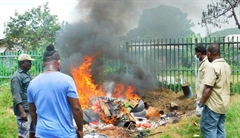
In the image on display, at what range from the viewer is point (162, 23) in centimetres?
2731

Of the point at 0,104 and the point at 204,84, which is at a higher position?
the point at 204,84

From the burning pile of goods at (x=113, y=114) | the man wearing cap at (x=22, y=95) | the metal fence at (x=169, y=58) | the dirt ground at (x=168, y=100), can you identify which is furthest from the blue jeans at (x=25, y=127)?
the metal fence at (x=169, y=58)

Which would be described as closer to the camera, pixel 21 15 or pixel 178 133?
pixel 178 133

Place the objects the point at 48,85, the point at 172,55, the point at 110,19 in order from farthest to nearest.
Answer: the point at 110,19
the point at 172,55
the point at 48,85

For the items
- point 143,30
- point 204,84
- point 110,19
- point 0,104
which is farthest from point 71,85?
point 143,30

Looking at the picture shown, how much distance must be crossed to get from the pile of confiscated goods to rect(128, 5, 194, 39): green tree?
12.4 meters

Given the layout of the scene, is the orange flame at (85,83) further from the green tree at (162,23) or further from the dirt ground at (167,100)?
the green tree at (162,23)

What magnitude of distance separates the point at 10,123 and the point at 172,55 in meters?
7.83

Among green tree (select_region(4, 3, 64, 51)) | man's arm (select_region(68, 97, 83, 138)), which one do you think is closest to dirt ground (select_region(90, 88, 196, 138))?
man's arm (select_region(68, 97, 83, 138))

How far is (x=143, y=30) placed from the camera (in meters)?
26.0

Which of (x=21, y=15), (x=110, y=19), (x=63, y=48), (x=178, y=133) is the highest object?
(x=21, y=15)

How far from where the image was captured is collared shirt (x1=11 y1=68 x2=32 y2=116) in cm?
526

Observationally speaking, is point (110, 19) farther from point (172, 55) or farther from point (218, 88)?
point (218, 88)

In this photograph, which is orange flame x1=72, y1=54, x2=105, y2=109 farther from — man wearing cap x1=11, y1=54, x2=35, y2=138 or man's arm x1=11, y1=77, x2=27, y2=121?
man's arm x1=11, y1=77, x2=27, y2=121
